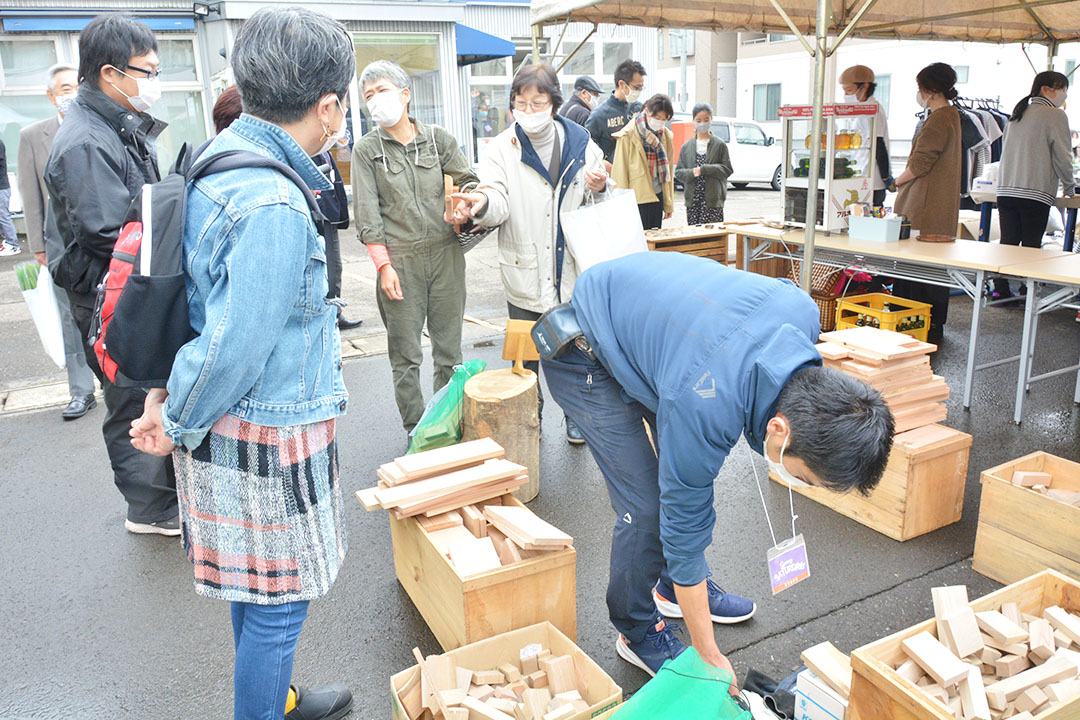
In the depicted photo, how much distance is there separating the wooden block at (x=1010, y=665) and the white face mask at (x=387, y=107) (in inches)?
130

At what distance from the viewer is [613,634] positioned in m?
2.88

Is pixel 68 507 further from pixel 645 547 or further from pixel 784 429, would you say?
pixel 784 429

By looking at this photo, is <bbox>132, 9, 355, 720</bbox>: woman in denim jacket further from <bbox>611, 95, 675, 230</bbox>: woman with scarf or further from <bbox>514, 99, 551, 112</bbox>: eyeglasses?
<bbox>611, 95, 675, 230</bbox>: woman with scarf

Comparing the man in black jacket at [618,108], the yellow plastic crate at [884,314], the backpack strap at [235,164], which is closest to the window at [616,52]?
the man in black jacket at [618,108]

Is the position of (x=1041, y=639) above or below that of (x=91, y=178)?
below

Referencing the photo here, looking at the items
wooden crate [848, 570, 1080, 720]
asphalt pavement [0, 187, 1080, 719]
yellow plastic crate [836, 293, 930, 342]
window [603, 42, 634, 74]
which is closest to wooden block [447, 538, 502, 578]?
asphalt pavement [0, 187, 1080, 719]

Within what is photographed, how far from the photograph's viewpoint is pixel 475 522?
111 inches

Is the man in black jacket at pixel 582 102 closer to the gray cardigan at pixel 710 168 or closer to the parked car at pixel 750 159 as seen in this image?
the gray cardigan at pixel 710 168

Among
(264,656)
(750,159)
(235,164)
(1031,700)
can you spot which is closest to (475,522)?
(264,656)

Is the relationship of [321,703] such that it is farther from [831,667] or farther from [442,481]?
[831,667]

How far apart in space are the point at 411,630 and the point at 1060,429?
3.86 m

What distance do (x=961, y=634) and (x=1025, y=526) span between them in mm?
1112

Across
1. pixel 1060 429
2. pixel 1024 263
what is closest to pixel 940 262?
pixel 1024 263

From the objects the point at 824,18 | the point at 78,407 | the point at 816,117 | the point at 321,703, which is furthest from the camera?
the point at 78,407
